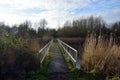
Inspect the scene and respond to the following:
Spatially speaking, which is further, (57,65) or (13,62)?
(57,65)

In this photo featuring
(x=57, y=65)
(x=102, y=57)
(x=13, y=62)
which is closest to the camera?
(x=13, y=62)

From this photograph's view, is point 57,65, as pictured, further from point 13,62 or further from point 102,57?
point 13,62

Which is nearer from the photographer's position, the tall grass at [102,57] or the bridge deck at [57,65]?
the tall grass at [102,57]

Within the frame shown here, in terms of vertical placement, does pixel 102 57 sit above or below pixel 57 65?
above

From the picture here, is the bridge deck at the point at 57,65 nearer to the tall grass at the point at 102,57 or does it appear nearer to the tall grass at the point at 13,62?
the tall grass at the point at 102,57

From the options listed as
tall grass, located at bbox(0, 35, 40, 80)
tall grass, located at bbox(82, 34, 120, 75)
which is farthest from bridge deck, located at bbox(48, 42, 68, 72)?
tall grass, located at bbox(0, 35, 40, 80)

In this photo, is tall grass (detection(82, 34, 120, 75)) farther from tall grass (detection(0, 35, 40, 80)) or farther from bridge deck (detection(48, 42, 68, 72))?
tall grass (detection(0, 35, 40, 80))

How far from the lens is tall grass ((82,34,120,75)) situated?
8305 mm

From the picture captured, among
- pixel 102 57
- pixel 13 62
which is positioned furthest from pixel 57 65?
pixel 13 62

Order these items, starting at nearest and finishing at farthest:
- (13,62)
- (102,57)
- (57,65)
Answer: (13,62) < (102,57) < (57,65)

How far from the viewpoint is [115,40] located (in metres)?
10.1

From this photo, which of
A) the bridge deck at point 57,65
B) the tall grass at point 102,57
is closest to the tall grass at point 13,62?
the bridge deck at point 57,65

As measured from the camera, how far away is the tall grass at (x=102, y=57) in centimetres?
830

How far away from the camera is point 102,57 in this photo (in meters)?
8.59
